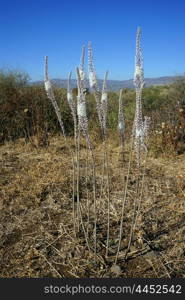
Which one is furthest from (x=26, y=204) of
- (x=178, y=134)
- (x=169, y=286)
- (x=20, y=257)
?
(x=178, y=134)

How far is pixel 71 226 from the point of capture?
131 inches

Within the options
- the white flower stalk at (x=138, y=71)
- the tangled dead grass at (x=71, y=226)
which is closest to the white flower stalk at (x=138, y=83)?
the white flower stalk at (x=138, y=71)

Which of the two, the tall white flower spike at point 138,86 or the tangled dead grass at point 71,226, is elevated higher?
the tall white flower spike at point 138,86

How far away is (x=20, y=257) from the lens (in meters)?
2.89

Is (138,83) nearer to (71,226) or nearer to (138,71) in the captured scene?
(138,71)

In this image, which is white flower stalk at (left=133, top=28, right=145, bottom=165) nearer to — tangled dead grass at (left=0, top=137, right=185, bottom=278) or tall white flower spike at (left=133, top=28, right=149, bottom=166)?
tall white flower spike at (left=133, top=28, right=149, bottom=166)

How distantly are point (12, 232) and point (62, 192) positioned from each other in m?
1.00

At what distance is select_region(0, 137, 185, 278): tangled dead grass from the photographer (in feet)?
8.84

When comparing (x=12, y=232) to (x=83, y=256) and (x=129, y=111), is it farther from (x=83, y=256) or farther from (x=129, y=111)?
(x=129, y=111)

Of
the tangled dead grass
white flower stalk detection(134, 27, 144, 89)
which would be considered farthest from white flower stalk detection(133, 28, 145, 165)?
the tangled dead grass

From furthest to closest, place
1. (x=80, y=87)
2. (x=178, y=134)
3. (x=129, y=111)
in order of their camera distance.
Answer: (x=129, y=111) < (x=178, y=134) < (x=80, y=87)

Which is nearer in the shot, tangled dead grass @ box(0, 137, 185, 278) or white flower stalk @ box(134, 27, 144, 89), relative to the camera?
white flower stalk @ box(134, 27, 144, 89)

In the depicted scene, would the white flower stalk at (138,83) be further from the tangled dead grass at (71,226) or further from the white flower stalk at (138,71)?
the tangled dead grass at (71,226)

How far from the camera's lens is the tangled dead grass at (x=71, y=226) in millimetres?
2693
